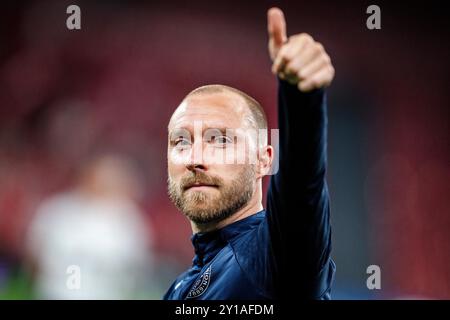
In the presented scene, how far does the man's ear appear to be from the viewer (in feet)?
5.09

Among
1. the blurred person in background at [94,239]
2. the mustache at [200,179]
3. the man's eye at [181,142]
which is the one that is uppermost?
the man's eye at [181,142]

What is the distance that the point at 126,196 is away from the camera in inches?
147

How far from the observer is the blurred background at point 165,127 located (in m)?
3.59

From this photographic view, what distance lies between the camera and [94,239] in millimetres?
3500

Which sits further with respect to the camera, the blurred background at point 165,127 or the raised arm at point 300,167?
the blurred background at point 165,127

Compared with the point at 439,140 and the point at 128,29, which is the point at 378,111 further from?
the point at 128,29

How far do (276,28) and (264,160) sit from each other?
2.19ft

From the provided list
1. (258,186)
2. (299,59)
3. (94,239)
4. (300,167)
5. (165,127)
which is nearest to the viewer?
(299,59)

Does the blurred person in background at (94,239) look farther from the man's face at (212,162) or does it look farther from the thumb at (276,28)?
the thumb at (276,28)

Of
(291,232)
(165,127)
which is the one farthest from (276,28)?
(165,127)

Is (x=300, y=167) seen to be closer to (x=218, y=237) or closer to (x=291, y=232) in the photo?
(x=291, y=232)

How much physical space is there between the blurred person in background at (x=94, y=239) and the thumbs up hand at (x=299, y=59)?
2.69m

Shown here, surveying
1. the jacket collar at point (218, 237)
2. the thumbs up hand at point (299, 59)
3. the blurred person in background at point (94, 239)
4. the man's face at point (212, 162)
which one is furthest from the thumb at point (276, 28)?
the blurred person in background at point (94, 239)
